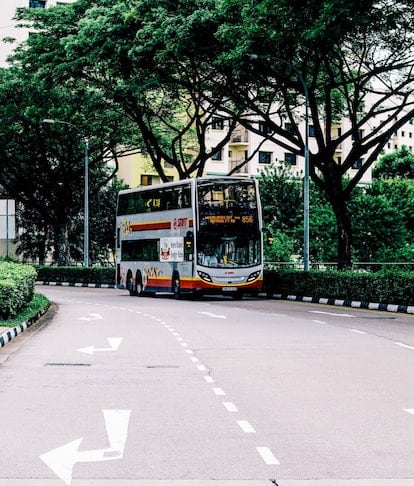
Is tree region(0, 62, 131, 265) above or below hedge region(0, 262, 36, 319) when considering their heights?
above

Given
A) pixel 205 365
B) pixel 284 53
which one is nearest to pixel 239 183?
pixel 284 53

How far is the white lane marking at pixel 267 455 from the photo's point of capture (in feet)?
27.1

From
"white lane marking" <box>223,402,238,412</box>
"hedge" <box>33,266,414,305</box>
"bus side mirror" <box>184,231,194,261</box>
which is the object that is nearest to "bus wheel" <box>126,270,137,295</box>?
"hedge" <box>33,266,414,305</box>

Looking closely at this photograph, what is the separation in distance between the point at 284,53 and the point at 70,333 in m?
13.7

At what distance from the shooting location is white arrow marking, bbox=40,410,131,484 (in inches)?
313

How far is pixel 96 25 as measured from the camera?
34.6 metres

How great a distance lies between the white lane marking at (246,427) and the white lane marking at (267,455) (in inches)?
33.8

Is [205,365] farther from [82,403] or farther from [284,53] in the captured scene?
[284,53]

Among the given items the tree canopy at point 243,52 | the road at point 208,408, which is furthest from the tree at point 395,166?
the road at point 208,408

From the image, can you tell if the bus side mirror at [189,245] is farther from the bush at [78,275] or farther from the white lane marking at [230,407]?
the white lane marking at [230,407]

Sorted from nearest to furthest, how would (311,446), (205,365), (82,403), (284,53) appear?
(311,446) → (82,403) → (205,365) → (284,53)

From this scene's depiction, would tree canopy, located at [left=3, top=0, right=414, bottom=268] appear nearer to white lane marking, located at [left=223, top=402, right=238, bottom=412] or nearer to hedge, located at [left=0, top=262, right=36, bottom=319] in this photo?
hedge, located at [left=0, top=262, right=36, bottom=319]

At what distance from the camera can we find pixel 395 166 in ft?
307

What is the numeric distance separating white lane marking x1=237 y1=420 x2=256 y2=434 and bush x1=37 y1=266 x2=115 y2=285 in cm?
4816
